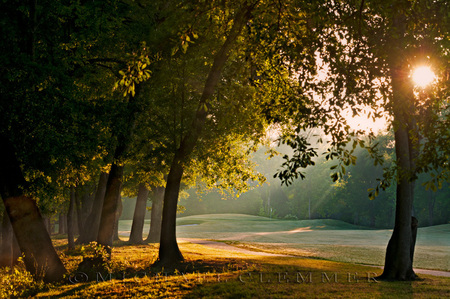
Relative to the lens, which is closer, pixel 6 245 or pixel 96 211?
pixel 6 245

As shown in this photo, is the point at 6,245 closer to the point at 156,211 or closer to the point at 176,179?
the point at 176,179

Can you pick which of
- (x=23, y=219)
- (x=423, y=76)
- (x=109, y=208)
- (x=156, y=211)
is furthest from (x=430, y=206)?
(x=23, y=219)

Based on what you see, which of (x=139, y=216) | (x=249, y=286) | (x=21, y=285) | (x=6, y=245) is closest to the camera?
(x=249, y=286)

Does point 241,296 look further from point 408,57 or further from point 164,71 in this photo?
point 164,71

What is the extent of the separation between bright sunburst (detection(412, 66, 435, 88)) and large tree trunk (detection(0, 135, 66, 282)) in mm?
9961

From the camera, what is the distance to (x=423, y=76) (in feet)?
21.8

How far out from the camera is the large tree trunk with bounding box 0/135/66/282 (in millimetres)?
9984

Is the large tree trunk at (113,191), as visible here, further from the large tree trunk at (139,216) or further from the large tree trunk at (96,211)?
the large tree trunk at (139,216)

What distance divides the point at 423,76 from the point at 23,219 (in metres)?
10.5

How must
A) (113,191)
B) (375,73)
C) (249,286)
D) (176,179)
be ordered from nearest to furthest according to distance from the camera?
(375,73) → (249,286) → (113,191) → (176,179)

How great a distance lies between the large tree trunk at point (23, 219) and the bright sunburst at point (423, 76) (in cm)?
996

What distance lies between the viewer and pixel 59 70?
884 centimetres

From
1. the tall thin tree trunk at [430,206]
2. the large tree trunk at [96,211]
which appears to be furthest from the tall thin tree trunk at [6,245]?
the tall thin tree trunk at [430,206]

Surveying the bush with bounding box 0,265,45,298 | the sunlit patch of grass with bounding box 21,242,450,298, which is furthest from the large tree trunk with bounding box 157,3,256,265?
the bush with bounding box 0,265,45,298
